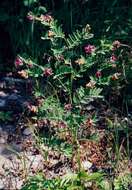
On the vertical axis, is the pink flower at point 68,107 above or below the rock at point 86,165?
above

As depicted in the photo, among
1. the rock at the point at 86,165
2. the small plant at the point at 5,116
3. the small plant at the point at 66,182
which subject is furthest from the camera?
the small plant at the point at 5,116

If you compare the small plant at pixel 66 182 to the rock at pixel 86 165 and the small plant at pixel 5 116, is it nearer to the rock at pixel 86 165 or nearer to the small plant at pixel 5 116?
the rock at pixel 86 165

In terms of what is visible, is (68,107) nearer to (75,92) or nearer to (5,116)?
(75,92)

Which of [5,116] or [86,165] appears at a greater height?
[5,116]

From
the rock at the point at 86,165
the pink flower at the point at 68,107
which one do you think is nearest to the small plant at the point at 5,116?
the pink flower at the point at 68,107

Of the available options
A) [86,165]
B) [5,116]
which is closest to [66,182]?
[86,165]

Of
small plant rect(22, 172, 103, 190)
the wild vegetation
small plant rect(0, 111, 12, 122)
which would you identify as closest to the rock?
the wild vegetation

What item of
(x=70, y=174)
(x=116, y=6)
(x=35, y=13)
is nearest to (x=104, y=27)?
(x=116, y=6)

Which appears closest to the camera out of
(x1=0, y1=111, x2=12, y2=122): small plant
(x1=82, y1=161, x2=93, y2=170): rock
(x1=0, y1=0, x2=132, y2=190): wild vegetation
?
(x1=0, y1=0, x2=132, y2=190): wild vegetation

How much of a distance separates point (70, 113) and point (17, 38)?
52.6 inches

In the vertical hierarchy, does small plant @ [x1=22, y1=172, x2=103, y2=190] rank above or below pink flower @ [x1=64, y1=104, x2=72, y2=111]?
below

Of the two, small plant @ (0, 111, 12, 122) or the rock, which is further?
small plant @ (0, 111, 12, 122)

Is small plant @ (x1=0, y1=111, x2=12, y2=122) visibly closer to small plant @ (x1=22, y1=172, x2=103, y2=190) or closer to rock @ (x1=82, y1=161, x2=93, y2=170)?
rock @ (x1=82, y1=161, x2=93, y2=170)

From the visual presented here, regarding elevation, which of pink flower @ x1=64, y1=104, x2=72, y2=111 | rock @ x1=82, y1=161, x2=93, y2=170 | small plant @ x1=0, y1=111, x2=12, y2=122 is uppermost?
pink flower @ x1=64, y1=104, x2=72, y2=111
